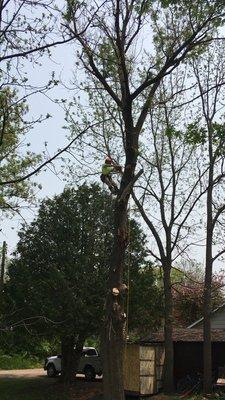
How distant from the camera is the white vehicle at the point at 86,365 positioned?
33.3 metres

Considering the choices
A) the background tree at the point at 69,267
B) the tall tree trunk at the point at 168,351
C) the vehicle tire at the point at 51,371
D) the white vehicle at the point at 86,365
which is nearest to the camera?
the tall tree trunk at the point at 168,351

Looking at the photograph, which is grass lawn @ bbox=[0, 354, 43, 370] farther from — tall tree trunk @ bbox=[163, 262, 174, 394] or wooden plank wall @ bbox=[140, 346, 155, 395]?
tall tree trunk @ bbox=[163, 262, 174, 394]

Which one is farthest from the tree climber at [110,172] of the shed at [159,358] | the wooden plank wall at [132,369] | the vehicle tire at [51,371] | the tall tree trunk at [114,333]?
the vehicle tire at [51,371]

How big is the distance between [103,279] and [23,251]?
4.48 metres

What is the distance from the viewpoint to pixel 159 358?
26.6m

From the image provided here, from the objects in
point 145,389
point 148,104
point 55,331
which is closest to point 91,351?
point 55,331

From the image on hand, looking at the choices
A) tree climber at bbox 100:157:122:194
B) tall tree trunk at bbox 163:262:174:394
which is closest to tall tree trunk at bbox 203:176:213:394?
tall tree trunk at bbox 163:262:174:394

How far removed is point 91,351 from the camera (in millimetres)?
34688

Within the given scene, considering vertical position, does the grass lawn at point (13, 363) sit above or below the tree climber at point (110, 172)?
below

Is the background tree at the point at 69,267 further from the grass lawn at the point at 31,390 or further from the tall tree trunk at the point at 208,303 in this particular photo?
the tall tree trunk at the point at 208,303

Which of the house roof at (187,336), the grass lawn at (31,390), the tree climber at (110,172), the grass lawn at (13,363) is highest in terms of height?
the tree climber at (110,172)

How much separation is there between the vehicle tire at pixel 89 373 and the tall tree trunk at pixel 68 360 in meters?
3.82

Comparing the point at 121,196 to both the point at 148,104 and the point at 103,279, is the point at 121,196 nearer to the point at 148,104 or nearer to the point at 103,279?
the point at 148,104

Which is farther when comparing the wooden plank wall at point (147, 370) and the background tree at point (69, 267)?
the background tree at point (69, 267)
